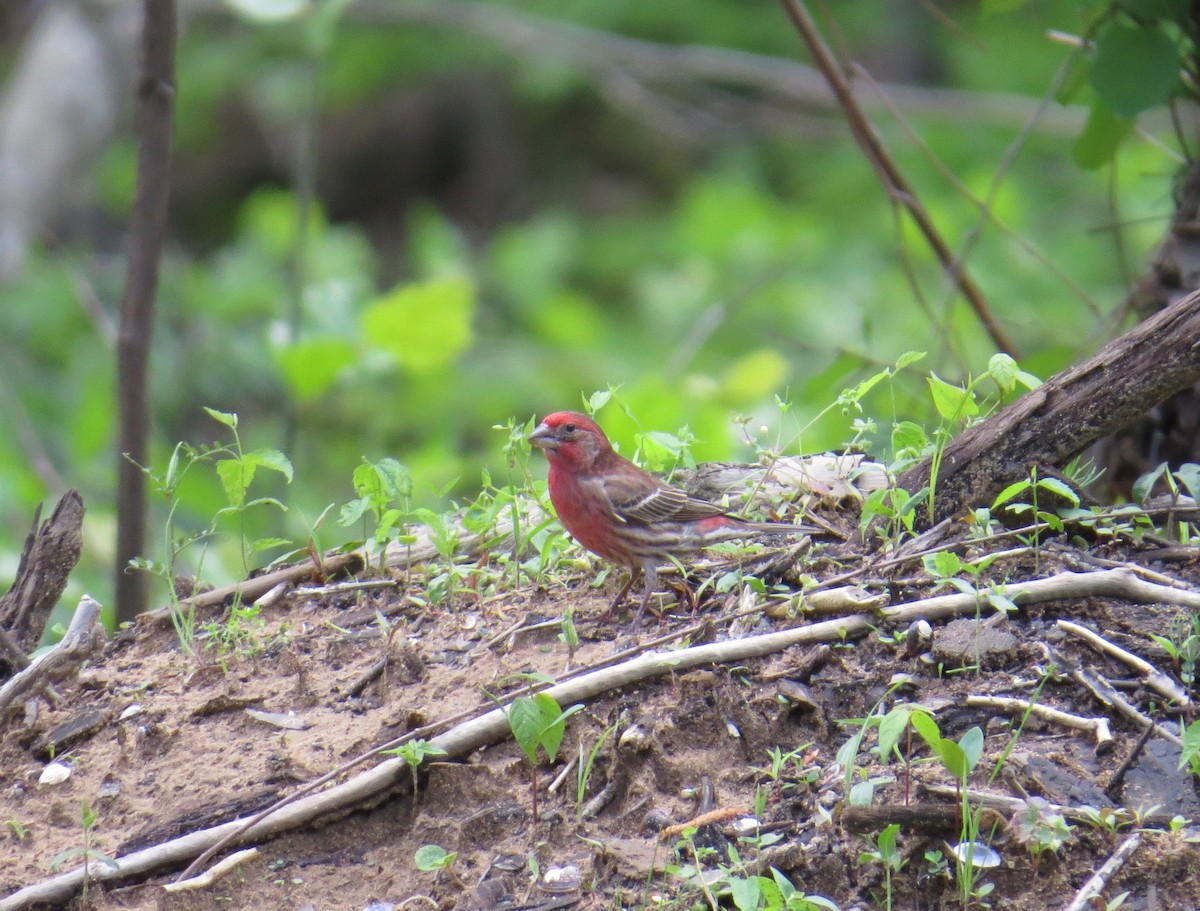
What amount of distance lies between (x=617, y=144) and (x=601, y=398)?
1209cm

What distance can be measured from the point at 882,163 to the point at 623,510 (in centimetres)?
189

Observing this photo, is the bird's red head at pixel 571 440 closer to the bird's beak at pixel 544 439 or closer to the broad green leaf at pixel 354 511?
the bird's beak at pixel 544 439

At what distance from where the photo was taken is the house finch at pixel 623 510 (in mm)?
3443

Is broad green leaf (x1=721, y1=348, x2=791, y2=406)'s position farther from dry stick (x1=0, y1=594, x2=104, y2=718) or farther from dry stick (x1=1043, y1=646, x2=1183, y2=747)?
dry stick (x1=0, y1=594, x2=104, y2=718)

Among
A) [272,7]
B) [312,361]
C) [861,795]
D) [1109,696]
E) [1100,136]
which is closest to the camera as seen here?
[861,795]

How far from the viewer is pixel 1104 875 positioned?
2.37 metres

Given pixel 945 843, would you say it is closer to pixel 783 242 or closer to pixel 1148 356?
pixel 1148 356

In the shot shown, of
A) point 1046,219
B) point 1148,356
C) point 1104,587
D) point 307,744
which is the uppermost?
point 1148,356

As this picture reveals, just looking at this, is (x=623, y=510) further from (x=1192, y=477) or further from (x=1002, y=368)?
(x=1192, y=477)

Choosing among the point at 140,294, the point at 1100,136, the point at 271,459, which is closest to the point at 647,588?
the point at 271,459

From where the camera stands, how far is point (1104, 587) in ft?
9.65

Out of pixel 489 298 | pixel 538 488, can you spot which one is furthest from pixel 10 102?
pixel 538 488

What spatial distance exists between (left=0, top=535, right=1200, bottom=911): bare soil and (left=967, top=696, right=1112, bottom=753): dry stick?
0.02 m

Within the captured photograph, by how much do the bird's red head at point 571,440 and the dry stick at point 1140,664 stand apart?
1448mm
